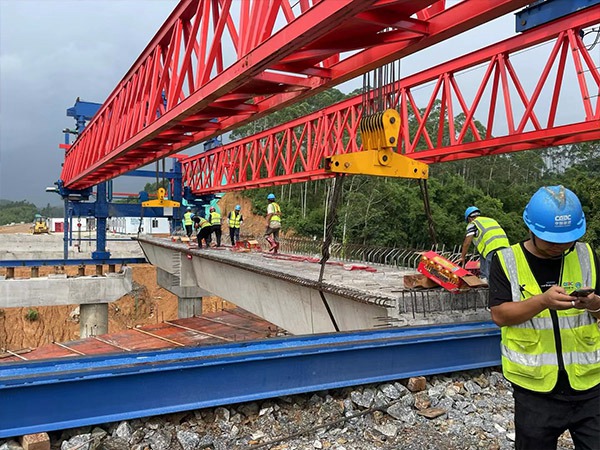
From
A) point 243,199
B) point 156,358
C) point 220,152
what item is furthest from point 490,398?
point 243,199

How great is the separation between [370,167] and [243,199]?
45749 millimetres

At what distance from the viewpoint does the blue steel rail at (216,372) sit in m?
3.31

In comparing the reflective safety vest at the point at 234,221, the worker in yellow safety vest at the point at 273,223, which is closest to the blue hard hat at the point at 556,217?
the worker in yellow safety vest at the point at 273,223

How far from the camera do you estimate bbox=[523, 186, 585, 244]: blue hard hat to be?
2.25m

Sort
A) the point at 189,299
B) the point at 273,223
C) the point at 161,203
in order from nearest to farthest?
the point at 273,223
the point at 161,203
the point at 189,299

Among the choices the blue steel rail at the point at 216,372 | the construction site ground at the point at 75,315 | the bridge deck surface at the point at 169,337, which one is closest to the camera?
the blue steel rail at the point at 216,372

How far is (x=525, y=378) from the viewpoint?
240 cm

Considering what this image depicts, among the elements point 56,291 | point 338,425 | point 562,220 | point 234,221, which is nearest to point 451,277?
point 338,425

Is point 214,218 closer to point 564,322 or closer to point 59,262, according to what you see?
point 59,262

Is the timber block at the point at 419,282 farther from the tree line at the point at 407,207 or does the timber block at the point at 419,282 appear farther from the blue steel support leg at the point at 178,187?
the blue steel support leg at the point at 178,187

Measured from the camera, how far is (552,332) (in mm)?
2334

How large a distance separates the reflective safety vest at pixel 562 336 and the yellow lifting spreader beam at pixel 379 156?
3.92 metres

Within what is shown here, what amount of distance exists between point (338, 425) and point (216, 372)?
1114 millimetres

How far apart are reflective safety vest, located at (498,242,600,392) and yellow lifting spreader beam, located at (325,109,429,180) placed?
392 centimetres
